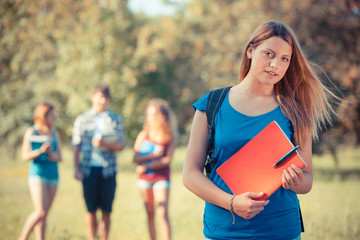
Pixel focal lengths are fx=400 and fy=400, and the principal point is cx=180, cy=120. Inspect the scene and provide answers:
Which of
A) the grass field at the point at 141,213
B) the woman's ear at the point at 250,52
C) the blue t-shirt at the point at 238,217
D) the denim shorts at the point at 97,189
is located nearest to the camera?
the blue t-shirt at the point at 238,217

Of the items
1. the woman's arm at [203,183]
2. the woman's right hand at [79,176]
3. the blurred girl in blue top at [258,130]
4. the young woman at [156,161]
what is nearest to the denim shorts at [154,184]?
the young woman at [156,161]

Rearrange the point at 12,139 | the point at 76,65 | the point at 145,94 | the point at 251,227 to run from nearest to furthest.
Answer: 1. the point at 251,227
2. the point at 76,65
3. the point at 145,94
4. the point at 12,139

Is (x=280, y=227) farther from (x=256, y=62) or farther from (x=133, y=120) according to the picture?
(x=133, y=120)

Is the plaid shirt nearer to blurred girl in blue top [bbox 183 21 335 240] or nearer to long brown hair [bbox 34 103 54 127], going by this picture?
long brown hair [bbox 34 103 54 127]

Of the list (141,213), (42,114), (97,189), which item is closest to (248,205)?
(97,189)

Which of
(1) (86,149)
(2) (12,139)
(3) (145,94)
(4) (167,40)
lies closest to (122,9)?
(4) (167,40)

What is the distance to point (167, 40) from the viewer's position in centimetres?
1642

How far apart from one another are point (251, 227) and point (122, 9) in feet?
49.8

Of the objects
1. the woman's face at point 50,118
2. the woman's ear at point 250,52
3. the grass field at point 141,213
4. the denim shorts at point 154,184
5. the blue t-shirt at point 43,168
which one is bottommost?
the grass field at point 141,213

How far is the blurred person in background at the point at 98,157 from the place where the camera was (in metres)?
5.22

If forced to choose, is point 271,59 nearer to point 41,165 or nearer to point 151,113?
point 151,113

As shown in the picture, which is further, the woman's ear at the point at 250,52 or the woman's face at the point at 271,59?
the woman's ear at the point at 250,52

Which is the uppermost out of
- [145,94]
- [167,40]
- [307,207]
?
[167,40]

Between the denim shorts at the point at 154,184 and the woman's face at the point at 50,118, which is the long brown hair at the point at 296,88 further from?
the woman's face at the point at 50,118
